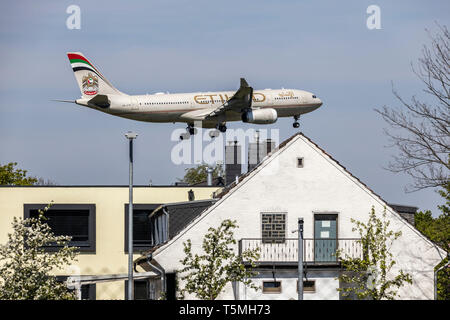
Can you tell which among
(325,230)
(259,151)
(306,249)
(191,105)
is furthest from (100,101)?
(306,249)

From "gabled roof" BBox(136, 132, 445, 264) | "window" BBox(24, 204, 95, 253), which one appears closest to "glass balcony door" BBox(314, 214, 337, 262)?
"gabled roof" BBox(136, 132, 445, 264)

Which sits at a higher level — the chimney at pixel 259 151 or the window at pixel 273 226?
the chimney at pixel 259 151

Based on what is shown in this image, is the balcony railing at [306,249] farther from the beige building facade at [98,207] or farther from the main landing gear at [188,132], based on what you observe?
the main landing gear at [188,132]

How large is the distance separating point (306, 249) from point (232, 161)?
14.4m

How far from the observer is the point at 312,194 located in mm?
42406

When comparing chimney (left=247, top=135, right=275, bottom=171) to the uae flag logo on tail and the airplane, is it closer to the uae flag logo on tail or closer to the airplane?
the airplane

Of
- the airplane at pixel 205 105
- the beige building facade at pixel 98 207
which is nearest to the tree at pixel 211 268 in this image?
the beige building facade at pixel 98 207

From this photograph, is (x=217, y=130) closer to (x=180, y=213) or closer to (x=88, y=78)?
(x=88, y=78)

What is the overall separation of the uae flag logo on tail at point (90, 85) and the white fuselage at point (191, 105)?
301 cm

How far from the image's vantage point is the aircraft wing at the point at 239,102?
6469cm

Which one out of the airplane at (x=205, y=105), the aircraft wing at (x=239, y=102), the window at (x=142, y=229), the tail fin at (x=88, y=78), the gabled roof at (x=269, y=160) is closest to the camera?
the gabled roof at (x=269, y=160)

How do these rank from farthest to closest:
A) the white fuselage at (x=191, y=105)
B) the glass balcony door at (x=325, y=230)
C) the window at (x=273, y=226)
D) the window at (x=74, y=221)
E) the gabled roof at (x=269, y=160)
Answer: the white fuselage at (x=191, y=105), the window at (x=74, y=221), the window at (x=273, y=226), the glass balcony door at (x=325, y=230), the gabled roof at (x=269, y=160)
